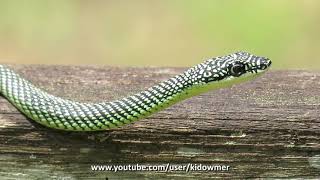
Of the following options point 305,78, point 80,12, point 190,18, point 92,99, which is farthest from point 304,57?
point 92,99

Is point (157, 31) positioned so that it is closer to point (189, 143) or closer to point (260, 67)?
point (260, 67)

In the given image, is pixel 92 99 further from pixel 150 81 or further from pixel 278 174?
pixel 278 174

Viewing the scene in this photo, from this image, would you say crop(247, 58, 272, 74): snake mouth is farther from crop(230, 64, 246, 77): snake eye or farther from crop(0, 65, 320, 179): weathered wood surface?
crop(0, 65, 320, 179): weathered wood surface

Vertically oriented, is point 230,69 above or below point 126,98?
above

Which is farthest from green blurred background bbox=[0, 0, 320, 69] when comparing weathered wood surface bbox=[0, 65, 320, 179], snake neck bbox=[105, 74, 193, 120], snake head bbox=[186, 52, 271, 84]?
weathered wood surface bbox=[0, 65, 320, 179]

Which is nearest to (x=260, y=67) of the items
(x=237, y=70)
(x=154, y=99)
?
(x=237, y=70)

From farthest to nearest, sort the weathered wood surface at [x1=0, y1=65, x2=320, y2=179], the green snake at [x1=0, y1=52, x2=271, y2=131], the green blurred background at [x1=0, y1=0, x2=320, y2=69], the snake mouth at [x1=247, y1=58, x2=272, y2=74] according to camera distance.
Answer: the green blurred background at [x1=0, y1=0, x2=320, y2=69]
the snake mouth at [x1=247, y1=58, x2=272, y2=74]
the green snake at [x1=0, y1=52, x2=271, y2=131]
the weathered wood surface at [x1=0, y1=65, x2=320, y2=179]

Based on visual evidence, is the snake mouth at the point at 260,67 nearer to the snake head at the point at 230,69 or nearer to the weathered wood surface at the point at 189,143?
the snake head at the point at 230,69

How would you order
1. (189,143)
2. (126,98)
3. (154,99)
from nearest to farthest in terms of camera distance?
(189,143), (154,99), (126,98)
